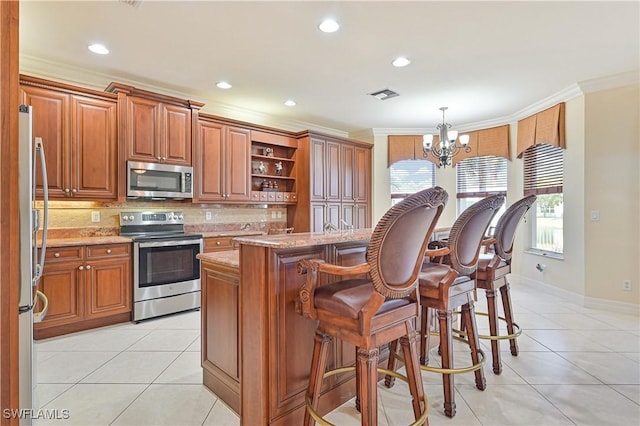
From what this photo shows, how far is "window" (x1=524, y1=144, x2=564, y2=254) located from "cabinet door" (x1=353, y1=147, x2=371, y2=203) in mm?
2583

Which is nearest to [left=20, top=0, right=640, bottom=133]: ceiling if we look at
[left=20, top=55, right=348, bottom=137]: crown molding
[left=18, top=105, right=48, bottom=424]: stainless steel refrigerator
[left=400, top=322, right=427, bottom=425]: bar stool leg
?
[left=20, top=55, right=348, bottom=137]: crown molding

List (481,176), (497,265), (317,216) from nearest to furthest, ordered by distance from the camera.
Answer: (497,265) → (317,216) → (481,176)

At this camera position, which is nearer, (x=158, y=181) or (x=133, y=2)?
(x=133, y=2)

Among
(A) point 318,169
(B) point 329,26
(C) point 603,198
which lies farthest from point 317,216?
(C) point 603,198

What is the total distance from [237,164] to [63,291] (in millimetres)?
2475

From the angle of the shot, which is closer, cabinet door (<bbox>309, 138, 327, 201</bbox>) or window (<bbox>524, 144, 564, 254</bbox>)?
window (<bbox>524, 144, 564, 254</bbox>)

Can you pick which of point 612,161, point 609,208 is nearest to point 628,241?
point 609,208

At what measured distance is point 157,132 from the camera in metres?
3.77

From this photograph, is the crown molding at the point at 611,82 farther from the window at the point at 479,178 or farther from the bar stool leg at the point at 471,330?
the bar stool leg at the point at 471,330

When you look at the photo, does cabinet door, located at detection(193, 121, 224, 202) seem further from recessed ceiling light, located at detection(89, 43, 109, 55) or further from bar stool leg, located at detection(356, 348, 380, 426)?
bar stool leg, located at detection(356, 348, 380, 426)

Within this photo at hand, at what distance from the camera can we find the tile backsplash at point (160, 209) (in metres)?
3.48

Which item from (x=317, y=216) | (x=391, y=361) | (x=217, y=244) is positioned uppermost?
(x=317, y=216)

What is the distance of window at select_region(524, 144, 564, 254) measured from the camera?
14.9 feet

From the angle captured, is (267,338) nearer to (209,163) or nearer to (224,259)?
(224,259)
